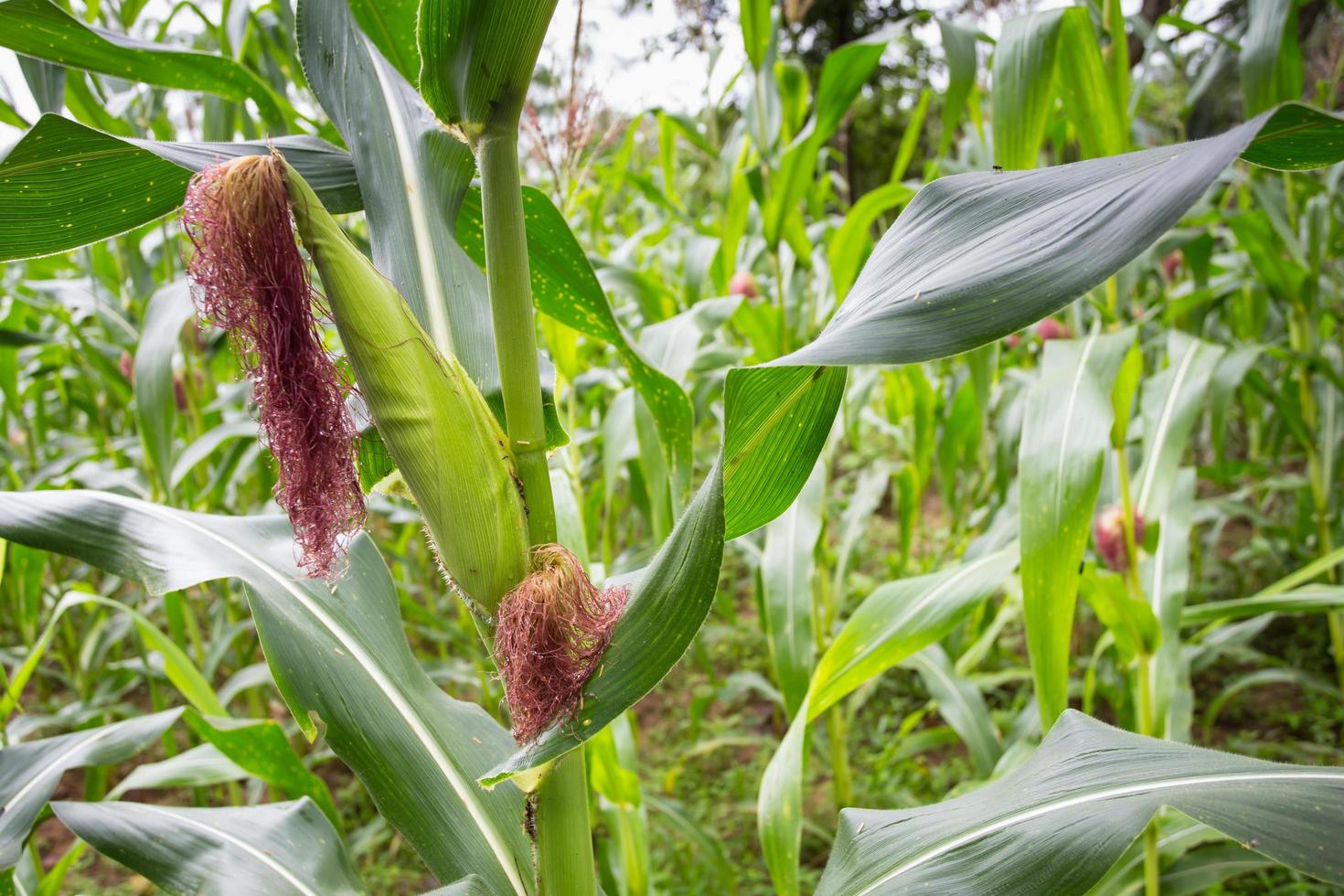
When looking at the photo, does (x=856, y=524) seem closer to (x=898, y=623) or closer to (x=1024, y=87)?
(x=898, y=623)

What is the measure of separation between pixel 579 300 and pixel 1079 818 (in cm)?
68

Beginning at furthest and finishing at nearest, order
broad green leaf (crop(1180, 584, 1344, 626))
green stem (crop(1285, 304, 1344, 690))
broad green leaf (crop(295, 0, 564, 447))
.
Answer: green stem (crop(1285, 304, 1344, 690)) < broad green leaf (crop(1180, 584, 1344, 626)) < broad green leaf (crop(295, 0, 564, 447))

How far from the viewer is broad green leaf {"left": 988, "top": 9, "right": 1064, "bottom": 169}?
3.69ft

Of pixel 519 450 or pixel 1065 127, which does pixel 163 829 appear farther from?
pixel 1065 127

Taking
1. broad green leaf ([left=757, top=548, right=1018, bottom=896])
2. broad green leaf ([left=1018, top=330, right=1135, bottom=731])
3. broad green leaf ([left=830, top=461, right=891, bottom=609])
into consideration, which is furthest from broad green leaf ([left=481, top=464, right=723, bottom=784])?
broad green leaf ([left=830, top=461, right=891, bottom=609])

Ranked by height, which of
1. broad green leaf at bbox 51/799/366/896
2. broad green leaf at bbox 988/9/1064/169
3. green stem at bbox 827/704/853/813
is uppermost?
broad green leaf at bbox 988/9/1064/169

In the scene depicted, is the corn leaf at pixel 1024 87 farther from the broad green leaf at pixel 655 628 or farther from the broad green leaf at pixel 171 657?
the broad green leaf at pixel 171 657

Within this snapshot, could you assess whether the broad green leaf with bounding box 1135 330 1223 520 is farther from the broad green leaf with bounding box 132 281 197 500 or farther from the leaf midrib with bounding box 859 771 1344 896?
the broad green leaf with bounding box 132 281 197 500

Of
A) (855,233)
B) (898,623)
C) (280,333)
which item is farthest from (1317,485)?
(280,333)

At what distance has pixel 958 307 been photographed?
561mm

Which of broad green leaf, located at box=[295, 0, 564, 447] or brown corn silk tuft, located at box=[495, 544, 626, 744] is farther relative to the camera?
broad green leaf, located at box=[295, 0, 564, 447]

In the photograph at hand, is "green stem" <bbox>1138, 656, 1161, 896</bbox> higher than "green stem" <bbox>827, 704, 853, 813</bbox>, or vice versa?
"green stem" <bbox>1138, 656, 1161, 896</bbox>

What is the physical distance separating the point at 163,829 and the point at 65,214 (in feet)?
2.25

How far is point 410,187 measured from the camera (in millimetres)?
813
